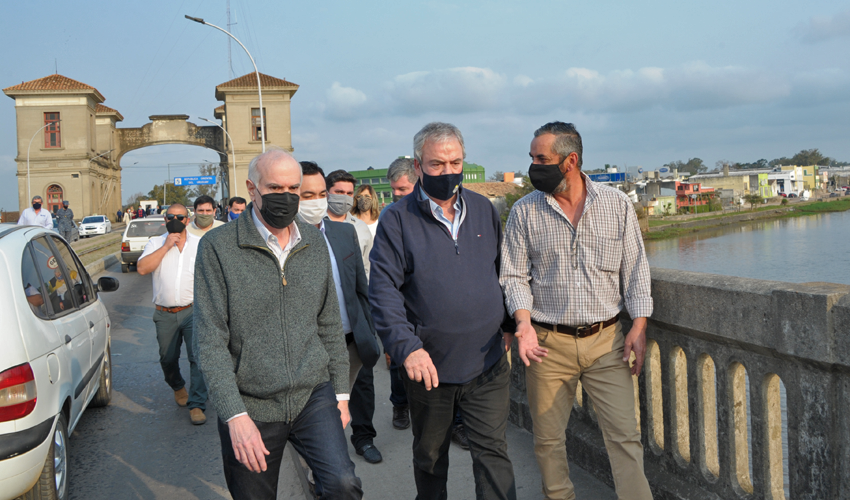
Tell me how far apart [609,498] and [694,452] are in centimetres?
62

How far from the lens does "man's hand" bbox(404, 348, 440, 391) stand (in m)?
2.80

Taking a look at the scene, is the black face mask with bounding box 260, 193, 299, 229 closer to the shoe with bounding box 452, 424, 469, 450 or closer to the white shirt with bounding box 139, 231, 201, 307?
the shoe with bounding box 452, 424, 469, 450

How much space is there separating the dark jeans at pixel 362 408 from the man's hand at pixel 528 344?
5.71 ft

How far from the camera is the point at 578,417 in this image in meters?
4.19

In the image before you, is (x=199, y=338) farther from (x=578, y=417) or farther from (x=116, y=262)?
(x=116, y=262)

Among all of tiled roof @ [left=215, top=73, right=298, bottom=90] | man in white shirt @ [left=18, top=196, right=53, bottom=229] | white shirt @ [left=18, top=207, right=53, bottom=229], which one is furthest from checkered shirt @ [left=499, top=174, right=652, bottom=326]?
tiled roof @ [left=215, top=73, right=298, bottom=90]

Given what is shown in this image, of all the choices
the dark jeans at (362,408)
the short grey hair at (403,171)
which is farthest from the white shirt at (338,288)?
Answer: the short grey hair at (403,171)

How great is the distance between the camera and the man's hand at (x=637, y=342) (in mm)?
3070

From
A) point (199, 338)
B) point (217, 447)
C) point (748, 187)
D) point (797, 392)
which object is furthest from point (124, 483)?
point (748, 187)

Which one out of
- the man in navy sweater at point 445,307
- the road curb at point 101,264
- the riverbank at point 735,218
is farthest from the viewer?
the riverbank at point 735,218

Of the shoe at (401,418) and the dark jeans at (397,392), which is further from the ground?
the dark jeans at (397,392)

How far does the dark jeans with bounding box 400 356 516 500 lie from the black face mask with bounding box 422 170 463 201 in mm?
852

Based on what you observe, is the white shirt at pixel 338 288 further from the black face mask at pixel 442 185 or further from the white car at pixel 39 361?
the white car at pixel 39 361

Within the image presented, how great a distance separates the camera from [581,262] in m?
3.15
